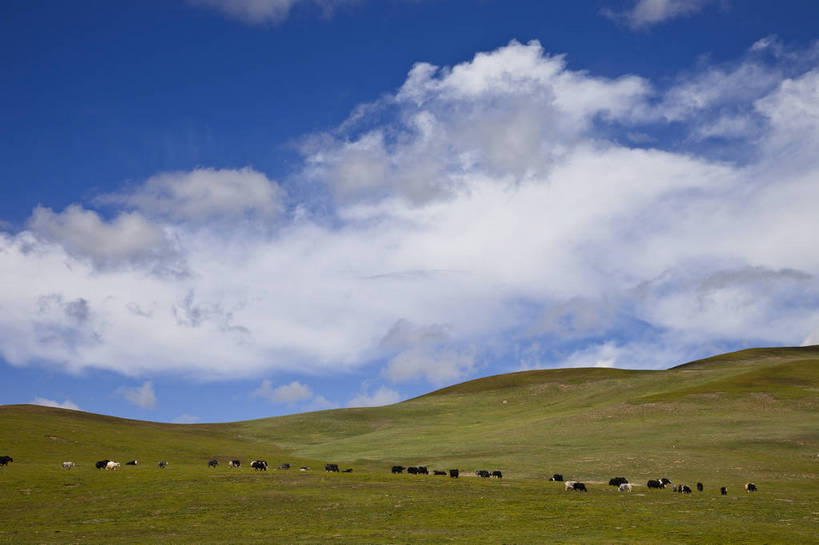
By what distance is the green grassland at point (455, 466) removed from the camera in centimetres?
3547

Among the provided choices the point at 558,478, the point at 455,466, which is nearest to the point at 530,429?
the point at 455,466

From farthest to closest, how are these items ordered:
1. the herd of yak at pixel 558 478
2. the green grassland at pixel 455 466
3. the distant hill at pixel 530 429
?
the distant hill at pixel 530 429
the herd of yak at pixel 558 478
the green grassland at pixel 455 466

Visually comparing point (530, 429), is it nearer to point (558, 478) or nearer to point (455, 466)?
point (455, 466)

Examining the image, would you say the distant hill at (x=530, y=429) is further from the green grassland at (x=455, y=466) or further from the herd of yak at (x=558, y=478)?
the herd of yak at (x=558, y=478)

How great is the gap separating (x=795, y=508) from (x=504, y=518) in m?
18.8

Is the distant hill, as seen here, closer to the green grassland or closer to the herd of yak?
the green grassland

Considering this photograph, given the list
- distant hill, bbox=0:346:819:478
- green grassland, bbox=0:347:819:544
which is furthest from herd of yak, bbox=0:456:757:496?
distant hill, bbox=0:346:819:478

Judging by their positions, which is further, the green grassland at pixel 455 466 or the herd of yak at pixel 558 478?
the herd of yak at pixel 558 478

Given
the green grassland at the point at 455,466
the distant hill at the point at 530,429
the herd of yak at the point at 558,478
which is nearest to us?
the green grassland at the point at 455,466

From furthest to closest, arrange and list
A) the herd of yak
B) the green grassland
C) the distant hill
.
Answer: the distant hill, the herd of yak, the green grassland

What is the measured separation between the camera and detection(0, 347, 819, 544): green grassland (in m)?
35.5

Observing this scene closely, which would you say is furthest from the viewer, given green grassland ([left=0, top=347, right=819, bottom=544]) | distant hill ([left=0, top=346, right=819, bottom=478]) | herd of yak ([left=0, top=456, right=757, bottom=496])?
distant hill ([left=0, top=346, right=819, bottom=478])

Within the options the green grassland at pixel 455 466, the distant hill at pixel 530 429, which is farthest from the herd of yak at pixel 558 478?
the distant hill at pixel 530 429

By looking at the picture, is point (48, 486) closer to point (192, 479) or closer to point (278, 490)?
point (192, 479)
